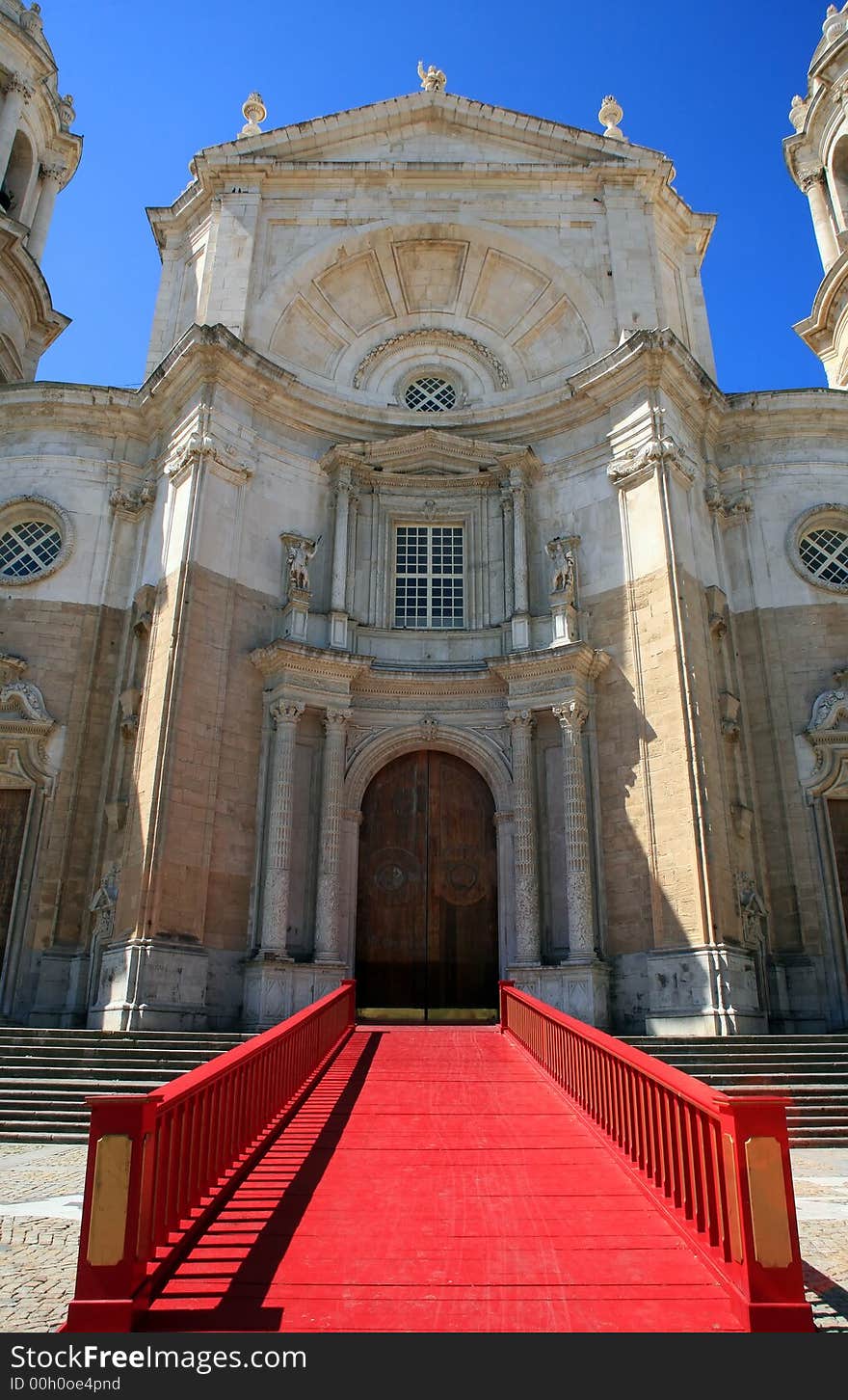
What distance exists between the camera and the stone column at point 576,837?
15.9 meters

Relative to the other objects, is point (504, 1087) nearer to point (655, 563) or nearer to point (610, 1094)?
point (610, 1094)

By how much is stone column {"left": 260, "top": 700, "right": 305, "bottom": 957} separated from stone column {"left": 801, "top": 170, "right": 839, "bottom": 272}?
1911 cm

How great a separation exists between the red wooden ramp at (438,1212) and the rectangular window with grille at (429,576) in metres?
12.3

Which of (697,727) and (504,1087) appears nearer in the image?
(504,1087)

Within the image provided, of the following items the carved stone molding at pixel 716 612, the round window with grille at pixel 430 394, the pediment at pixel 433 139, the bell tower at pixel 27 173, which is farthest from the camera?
the bell tower at pixel 27 173

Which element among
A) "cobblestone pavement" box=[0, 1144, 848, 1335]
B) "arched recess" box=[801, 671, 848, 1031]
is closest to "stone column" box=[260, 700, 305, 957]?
"cobblestone pavement" box=[0, 1144, 848, 1335]

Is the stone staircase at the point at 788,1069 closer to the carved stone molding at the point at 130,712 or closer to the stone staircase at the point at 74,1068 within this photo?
the stone staircase at the point at 74,1068

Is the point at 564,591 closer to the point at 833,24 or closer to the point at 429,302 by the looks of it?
the point at 429,302

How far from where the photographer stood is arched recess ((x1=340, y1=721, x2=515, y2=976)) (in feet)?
56.3

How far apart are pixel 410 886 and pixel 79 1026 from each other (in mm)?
5991

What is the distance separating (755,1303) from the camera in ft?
13.1

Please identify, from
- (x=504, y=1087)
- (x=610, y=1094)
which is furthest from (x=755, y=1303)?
(x=504, y=1087)

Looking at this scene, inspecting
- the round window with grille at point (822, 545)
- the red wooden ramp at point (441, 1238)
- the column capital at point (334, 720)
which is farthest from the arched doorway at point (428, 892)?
the red wooden ramp at point (441, 1238)

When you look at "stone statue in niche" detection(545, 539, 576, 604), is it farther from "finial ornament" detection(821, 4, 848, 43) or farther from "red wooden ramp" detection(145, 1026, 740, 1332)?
"finial ornament" detection(821, 4, 848, 43)
